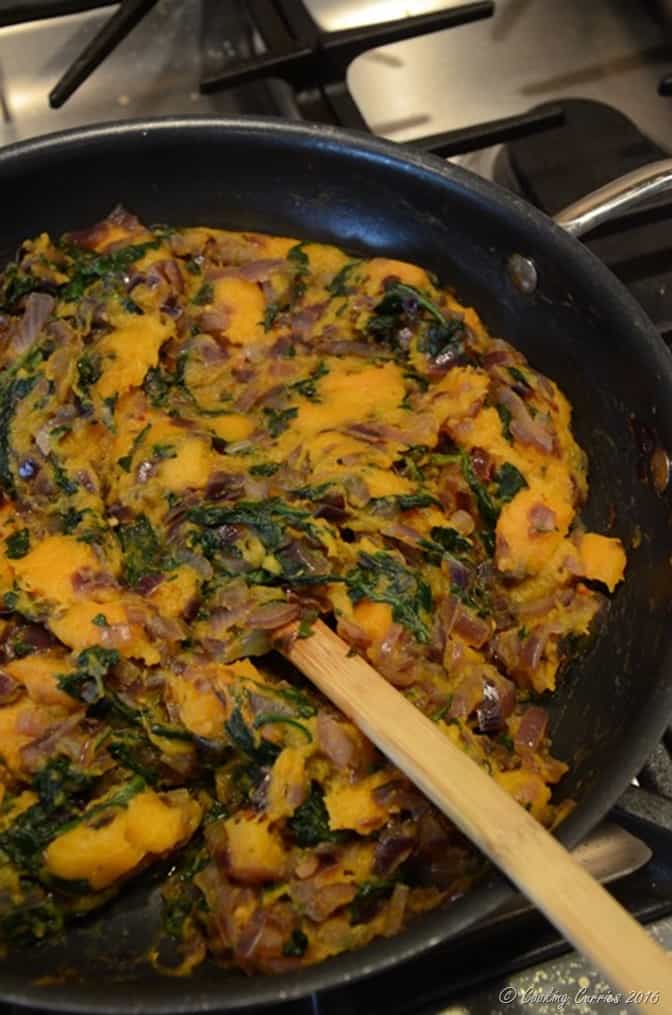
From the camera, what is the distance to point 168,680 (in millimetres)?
1628

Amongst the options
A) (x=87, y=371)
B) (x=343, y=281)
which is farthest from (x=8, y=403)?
(x=343, y=281)

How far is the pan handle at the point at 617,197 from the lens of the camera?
6.07 ft

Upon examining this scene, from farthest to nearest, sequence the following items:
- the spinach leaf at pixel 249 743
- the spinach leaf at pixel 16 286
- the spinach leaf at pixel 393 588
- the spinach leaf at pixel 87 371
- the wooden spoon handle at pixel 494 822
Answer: the spinach leaf at pixel 16 286 < the spinach leaf at pixel 87 371 < the spinach leaf at pixel 393 588 < the spinach leaf at pixel 249 743 < the wooden spoon handle at pixel 494 822

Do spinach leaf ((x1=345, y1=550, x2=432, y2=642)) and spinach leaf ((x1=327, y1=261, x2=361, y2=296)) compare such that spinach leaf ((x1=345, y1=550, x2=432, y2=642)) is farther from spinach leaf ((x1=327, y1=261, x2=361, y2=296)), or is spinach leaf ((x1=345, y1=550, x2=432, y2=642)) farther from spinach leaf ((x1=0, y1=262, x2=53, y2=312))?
spinach leaf ((x1=0, y1=262, x2=53, y2=312))

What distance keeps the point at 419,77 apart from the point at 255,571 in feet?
5.25

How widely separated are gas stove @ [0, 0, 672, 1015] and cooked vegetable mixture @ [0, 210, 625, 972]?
0.46m

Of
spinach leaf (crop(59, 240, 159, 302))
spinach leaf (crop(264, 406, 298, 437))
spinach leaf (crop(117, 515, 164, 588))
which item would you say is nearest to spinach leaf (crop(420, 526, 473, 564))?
spinach leaf (crop(264, 406, 298, 437))

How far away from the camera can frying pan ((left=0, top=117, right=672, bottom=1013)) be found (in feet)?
5.22

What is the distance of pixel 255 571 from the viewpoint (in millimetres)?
1711

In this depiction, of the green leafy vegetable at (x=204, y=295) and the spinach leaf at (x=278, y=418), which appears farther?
the green leafy vegetable at (x=204, y=295)

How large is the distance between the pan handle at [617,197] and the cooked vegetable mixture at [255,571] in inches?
11.3

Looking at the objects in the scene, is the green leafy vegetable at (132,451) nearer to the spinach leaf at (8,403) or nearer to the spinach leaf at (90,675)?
the spinach leaf at (8,403)

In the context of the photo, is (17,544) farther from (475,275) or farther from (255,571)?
(475,275)

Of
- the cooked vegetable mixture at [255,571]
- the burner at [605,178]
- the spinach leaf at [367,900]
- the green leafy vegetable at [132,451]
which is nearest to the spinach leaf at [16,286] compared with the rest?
the cooked vegetable mixture at [255,571]
